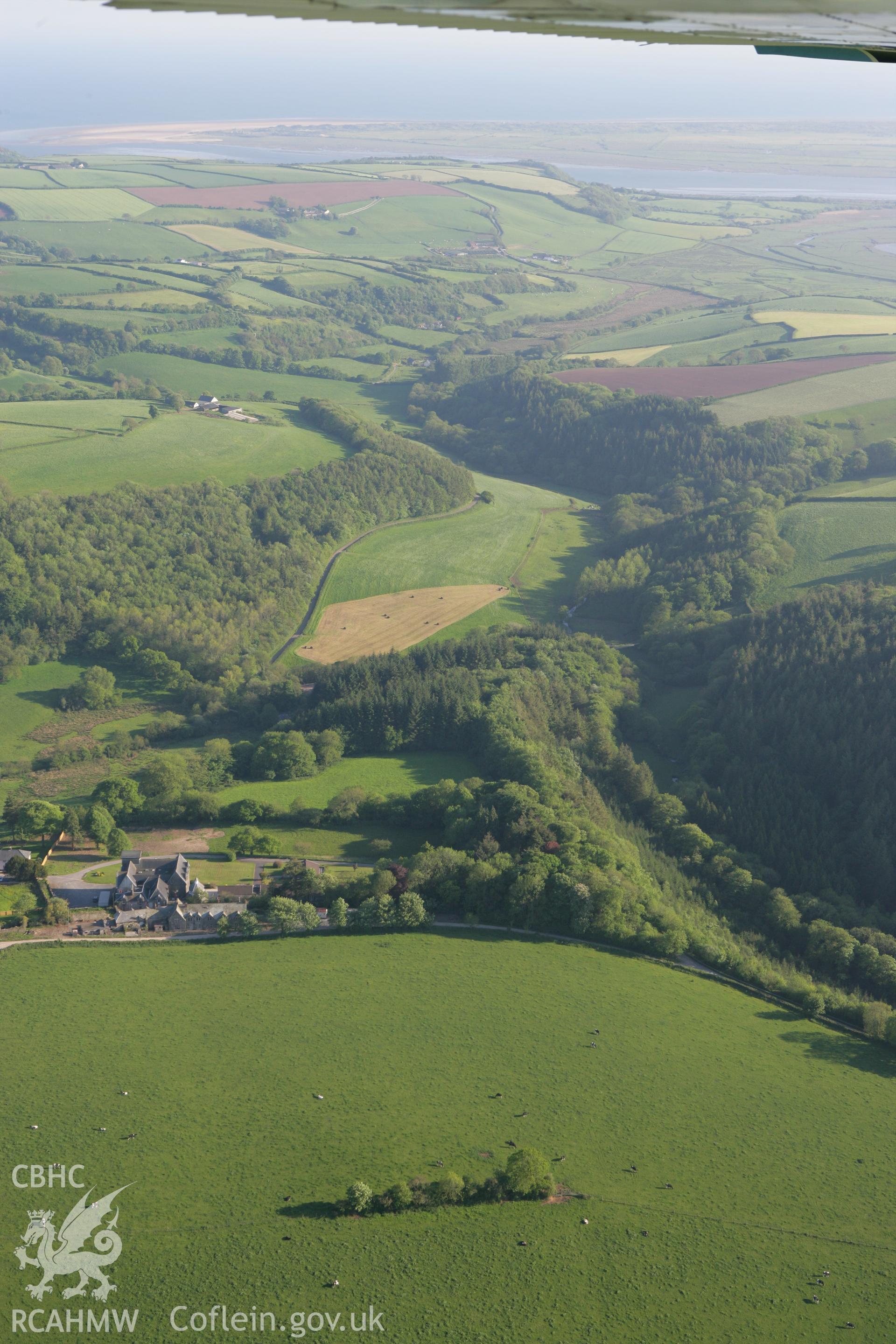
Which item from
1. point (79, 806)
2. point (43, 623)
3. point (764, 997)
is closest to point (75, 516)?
point (43, 623)

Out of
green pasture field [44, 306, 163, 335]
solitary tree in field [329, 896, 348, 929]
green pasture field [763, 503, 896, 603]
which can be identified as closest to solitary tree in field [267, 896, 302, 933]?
solitary tree in field [329, 896, 348, 929]

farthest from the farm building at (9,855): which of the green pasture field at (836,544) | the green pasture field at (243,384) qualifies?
the green pasture field at (243,384)

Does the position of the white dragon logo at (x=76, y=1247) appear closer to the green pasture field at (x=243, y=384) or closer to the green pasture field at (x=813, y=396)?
the green pasture field at (x=813, y=396)

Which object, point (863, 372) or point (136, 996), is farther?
point (863, 372)

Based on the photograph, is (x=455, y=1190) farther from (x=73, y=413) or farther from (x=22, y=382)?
(x=22, y=382)

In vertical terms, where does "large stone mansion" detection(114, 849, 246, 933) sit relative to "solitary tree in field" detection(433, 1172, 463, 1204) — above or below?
below

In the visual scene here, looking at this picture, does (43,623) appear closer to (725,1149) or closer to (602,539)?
(602,539)

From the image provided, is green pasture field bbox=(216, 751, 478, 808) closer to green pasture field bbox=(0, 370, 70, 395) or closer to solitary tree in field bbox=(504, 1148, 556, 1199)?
solitary tree in field bbox=(504, 1148, 556, 1199)
